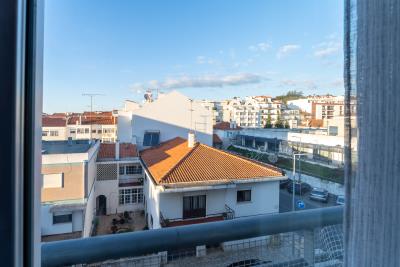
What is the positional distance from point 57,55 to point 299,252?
1.04 metres

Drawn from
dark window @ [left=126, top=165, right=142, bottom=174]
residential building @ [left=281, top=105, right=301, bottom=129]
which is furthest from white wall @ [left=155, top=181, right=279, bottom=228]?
residential building @ [left=281, top=105, right=301, bottom=129]

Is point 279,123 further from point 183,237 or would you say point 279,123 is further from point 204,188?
point 183,237

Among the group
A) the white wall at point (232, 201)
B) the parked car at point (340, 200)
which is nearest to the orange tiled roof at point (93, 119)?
the white wall at point (232, 201)

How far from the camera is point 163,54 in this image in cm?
100

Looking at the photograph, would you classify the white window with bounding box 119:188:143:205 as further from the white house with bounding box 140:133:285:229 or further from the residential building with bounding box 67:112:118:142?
the residential building with bounding box 67:112:118:142

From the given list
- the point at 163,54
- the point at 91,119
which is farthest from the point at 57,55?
the point at 163,54

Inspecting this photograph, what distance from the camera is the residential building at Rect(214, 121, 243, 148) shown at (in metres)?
1.07

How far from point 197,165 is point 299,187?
1.20ft

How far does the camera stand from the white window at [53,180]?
0.64 meters

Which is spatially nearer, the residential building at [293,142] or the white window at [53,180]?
the white window at [53,180]

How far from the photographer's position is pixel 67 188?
0.76m

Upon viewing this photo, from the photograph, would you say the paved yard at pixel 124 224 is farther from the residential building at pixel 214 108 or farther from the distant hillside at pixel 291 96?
the distant hillside at pixel 291 96

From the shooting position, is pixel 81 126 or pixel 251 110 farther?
pixel 251 110

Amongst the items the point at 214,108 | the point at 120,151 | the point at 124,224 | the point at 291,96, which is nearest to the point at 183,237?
the point at 124,224
